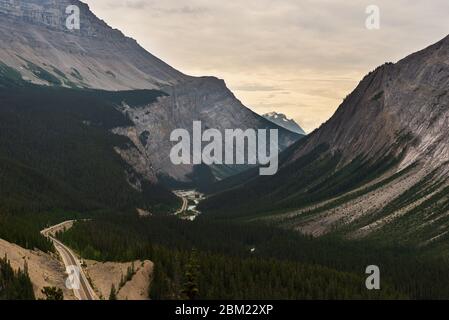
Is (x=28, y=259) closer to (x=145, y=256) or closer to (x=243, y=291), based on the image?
(x=145, y=256)

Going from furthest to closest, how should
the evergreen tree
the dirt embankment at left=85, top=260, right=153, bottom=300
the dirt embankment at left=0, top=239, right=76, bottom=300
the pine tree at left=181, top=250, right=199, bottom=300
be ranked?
the pine tree at left=181, top=250, right=199, bottom=300 → the dirt embankment at left=85, top=260, right=153, bottom=300 → the dirt embankment at left=0, top=239, right=76, bottom=300 → the evergreen tree

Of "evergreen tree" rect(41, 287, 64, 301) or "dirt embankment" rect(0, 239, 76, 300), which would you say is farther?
"dirt embankment" rect(0, 239, 76, 300)

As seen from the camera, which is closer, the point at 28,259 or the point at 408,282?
the point at 28,259

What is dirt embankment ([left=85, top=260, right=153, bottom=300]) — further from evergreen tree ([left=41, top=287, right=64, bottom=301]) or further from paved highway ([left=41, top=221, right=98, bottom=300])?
evergreen tree ([left=41, top=287, right=64, bottom=301])

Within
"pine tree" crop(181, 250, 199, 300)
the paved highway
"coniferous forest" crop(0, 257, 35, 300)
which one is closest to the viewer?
"coniferous forest" crop(0, 257, 35, 300)

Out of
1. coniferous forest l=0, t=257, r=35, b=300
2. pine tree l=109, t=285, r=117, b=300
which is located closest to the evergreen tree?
coniferous forest l=0, t=257, r=35, b=300

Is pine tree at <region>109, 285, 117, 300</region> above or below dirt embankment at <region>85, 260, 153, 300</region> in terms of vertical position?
below

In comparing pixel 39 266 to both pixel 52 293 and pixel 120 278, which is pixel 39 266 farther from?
pixel 52 293

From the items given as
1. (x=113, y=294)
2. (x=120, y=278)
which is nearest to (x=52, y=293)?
(x=113, y=294)
